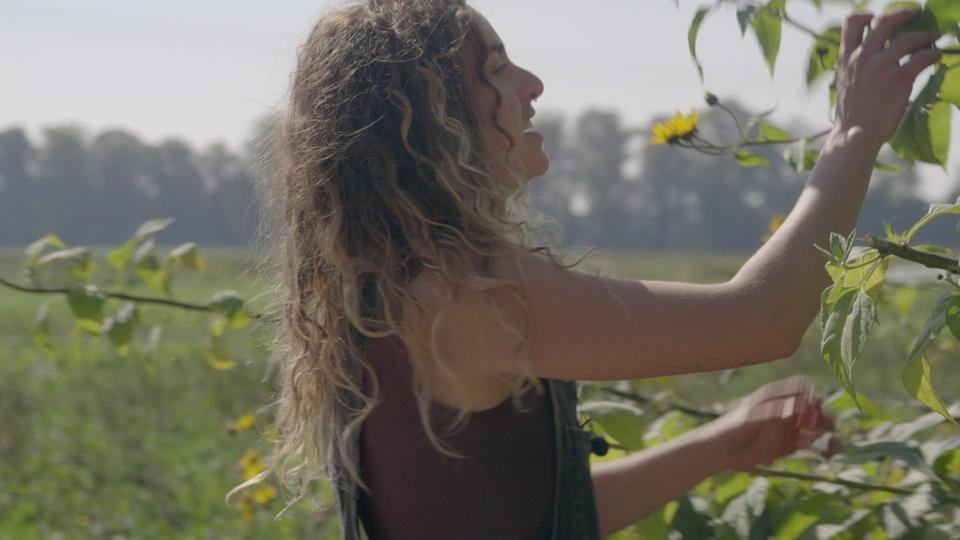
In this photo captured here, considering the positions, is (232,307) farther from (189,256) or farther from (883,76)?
(883,76)

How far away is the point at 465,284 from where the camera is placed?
1293 millimetres

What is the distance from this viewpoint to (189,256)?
227 centimetres

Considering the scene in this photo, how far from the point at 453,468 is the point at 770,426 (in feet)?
1.29

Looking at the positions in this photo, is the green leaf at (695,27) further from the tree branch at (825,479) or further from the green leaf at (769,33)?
the tree branch at (825,479)

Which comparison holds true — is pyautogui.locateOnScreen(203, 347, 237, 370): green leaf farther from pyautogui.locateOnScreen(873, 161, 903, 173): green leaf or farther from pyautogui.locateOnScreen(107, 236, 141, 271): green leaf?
pyautogui.locateOnScreen(873, 161, 903, 173): green leaf

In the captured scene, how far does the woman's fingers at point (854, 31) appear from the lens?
1.33 metres

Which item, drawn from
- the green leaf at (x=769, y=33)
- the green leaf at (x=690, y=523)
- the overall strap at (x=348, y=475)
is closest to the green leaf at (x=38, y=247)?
the overall strap at (x=348, y=475)

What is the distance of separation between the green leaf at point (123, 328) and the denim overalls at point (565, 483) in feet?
2.75

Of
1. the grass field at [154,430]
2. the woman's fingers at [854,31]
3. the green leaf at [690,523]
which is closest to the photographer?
the woman's fingers at [854,31]

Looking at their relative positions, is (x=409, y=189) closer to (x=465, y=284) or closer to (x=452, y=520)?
(x=465, y=284)

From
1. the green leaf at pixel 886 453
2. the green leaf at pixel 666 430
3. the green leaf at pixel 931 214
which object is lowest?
the green leaf at pixel 666 430

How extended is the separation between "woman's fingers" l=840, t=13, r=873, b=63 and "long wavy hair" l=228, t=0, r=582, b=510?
380 mm

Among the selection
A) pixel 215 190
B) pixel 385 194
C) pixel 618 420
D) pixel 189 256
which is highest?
pixel 385 194

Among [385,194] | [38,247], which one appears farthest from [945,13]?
[38,247]
